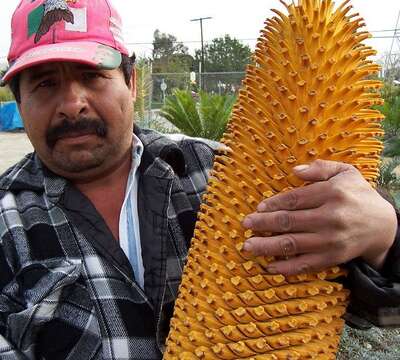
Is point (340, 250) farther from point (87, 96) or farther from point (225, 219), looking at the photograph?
point (87, 96)

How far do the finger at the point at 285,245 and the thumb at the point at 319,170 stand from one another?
0.40 ft

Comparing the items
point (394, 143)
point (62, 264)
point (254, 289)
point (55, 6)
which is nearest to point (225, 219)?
point (254, 289)

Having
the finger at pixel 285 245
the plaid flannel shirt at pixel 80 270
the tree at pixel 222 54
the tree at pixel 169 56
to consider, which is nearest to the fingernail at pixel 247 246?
the finger at pixel 285 245

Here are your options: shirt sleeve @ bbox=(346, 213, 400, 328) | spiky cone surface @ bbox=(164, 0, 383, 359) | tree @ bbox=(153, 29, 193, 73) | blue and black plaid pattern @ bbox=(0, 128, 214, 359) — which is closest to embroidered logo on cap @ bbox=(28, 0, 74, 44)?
A: blue and black plaid pattern @ bbox=(0, 128, 214, 359)

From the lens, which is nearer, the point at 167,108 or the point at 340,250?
the point at 340,250

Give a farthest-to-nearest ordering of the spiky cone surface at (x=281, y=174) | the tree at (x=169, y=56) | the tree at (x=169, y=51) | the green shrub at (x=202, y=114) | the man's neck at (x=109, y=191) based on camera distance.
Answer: the tree at (x=169, y=51) → the tree at (x=169, y=56) → the green shrub at (x=202, y=114) → the man's neck at (x=109, y=191) → the spiky cone surface at (x=281, y=174)

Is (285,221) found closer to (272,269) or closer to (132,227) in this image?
(272,269)

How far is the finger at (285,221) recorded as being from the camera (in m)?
1.02

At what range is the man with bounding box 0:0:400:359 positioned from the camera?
163 centimetres

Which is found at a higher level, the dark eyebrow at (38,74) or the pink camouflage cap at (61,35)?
the pink camouflage cap at (61,35)

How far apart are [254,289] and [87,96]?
40.6 inches

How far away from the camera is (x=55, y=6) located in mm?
1695

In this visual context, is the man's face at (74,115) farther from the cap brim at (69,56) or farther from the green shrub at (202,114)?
the green shrub at (202,114)

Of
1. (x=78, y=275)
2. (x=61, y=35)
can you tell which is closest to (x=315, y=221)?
(x=78, y=275)
